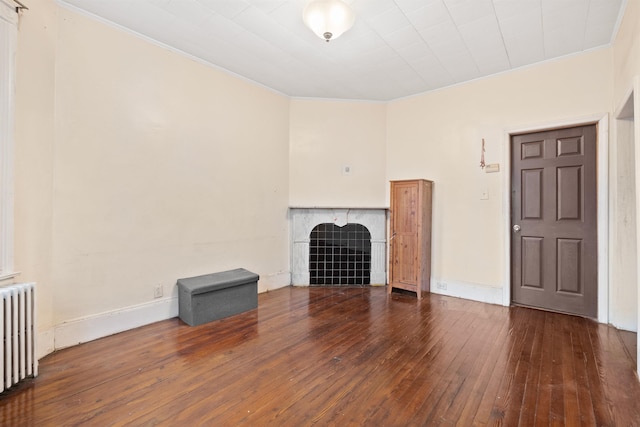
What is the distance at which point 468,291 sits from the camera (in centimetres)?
382

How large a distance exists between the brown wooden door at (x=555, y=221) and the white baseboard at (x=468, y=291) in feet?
0.69

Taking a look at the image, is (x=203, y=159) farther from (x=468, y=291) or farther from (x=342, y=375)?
(x=468, y=291)

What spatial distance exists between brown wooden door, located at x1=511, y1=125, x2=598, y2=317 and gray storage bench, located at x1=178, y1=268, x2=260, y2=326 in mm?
3096

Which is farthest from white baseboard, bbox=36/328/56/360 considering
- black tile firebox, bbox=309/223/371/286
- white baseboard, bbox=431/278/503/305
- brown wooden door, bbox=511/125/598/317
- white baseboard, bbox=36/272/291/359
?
brown wooden door, bbox=511/125/598/317

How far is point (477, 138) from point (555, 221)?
1.28 m

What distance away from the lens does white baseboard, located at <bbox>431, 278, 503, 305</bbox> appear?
11.9ft

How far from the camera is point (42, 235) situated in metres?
2.29

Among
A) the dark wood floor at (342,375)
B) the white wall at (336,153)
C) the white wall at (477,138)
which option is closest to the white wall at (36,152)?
the dark wood floor at (342,375)

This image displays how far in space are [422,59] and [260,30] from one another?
1.75 metres

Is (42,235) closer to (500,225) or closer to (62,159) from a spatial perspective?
(62,159)

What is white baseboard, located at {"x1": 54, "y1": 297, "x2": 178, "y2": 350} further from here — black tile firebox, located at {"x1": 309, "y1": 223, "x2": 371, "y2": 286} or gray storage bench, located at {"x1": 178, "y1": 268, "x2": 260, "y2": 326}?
black tile firebox, located at {"x1": 309, "y1": 223, "x2": 371, "y2": 286}

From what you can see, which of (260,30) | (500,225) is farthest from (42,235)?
(500,225)

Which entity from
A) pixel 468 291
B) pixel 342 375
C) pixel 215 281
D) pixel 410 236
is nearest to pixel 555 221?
pixel 468 291

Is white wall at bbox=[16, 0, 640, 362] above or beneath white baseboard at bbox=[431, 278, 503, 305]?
above
